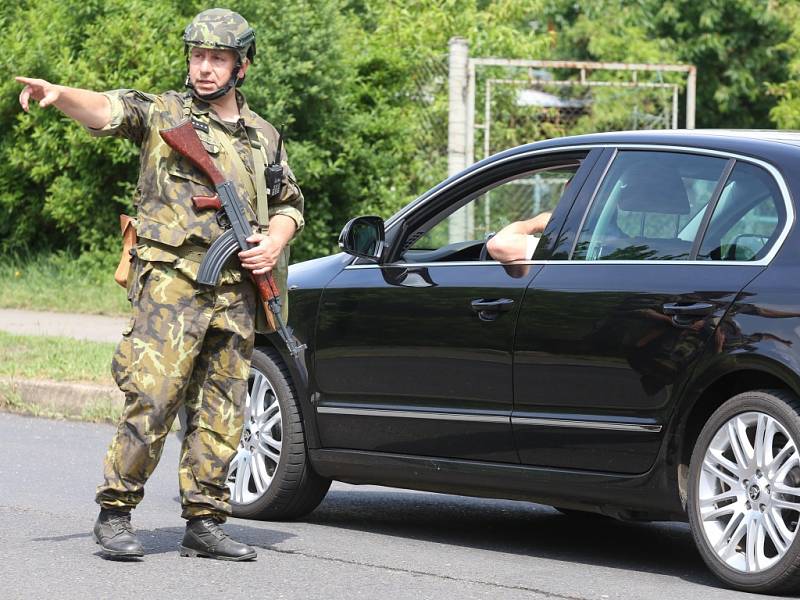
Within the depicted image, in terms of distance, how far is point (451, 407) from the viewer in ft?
20.4

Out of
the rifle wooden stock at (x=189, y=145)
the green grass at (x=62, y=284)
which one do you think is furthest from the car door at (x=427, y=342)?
the green grass at (x=62, y=284)

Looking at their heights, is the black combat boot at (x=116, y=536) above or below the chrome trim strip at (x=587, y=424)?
below

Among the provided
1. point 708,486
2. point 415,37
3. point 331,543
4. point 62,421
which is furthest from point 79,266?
point 708,486

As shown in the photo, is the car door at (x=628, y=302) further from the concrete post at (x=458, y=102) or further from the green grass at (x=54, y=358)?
the concrete post at (x=458, y=102)

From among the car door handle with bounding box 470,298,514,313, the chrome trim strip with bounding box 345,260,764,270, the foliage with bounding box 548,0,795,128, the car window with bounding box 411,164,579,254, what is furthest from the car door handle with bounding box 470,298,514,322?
the foliage with bounding box 548,0,795,128

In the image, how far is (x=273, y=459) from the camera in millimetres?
6801

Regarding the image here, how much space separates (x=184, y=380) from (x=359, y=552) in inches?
39.6

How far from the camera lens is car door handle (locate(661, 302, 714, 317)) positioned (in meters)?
5.48

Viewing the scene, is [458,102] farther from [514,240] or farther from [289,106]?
[514,240]

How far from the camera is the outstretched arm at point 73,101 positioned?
17.3ft

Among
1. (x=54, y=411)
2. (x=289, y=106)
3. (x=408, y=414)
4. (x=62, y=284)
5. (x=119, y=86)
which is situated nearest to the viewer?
(x=408, y=414)

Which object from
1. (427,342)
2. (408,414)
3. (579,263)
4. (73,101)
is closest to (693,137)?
(579,263)

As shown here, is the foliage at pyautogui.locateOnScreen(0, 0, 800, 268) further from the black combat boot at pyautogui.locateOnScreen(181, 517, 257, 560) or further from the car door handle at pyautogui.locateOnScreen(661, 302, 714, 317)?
the car door handle at pyautogui.locateOnScreen(661, 302, 714, 317)

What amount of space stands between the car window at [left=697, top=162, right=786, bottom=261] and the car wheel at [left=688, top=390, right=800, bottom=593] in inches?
19.9
